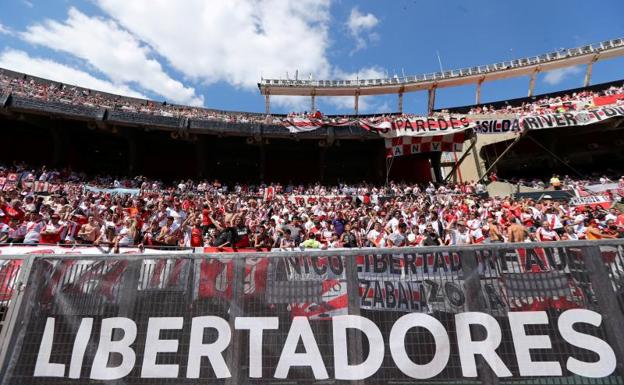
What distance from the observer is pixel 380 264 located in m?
3.22

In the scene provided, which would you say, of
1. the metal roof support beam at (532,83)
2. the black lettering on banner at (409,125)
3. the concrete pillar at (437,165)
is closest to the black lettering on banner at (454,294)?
the black lettering on banner at (409,125)

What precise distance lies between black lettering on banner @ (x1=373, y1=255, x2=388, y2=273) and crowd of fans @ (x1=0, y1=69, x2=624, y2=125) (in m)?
20.8

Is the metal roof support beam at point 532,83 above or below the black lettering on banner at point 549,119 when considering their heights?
above

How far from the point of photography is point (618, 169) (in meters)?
24.8

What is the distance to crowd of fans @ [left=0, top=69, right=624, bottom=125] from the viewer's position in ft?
73.0

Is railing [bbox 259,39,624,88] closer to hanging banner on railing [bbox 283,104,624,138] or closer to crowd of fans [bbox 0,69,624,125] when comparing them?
crowd of fans [bbox 0,69,624,125]

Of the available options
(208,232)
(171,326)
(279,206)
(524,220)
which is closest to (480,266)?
(171,326)

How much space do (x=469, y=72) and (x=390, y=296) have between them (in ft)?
118

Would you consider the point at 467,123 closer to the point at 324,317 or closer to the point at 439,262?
the point at 439,262

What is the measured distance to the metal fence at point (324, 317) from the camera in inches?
114

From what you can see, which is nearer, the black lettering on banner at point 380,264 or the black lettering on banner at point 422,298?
the black lettering on banner at point 422,298

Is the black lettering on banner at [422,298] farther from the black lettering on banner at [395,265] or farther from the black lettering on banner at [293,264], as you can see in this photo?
the black lettering on banner at [293,264]

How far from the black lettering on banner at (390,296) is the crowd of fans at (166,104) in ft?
68.6

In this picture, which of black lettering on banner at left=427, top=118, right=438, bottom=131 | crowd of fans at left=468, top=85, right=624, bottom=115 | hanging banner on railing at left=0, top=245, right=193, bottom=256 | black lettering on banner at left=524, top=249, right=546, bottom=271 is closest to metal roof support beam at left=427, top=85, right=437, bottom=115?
crowd of fans at left=468, top=85, right=624, bottom=115
